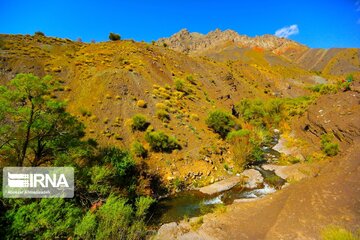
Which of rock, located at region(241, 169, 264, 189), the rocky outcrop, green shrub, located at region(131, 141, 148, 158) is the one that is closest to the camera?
rock, located at region(241, 169, 264, 189)

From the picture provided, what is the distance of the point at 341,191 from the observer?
16.6 m

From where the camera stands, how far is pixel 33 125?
12867 mm

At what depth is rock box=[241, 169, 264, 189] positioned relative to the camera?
21156 mm

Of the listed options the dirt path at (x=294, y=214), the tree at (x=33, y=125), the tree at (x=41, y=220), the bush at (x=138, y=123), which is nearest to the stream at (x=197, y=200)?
the dirt path at (x=294, y=214)

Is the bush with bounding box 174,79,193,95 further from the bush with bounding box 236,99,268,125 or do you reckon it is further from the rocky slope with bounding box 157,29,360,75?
the rocky slope with bounding box 157,29,360,75

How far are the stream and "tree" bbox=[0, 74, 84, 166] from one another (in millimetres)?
8084

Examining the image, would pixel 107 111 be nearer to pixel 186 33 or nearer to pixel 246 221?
pixel 246 221

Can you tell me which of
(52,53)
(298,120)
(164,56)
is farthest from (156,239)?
(164,56)

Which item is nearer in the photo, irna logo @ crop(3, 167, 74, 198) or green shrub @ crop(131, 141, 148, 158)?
irna logo @ crop(3, 167, 74, 198)

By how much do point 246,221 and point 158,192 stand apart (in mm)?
8220

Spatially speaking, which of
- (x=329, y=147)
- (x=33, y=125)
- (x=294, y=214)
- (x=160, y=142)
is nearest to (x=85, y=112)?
(x=160, y=142)

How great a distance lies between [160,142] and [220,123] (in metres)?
10.0

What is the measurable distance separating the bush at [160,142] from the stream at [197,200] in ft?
19.7

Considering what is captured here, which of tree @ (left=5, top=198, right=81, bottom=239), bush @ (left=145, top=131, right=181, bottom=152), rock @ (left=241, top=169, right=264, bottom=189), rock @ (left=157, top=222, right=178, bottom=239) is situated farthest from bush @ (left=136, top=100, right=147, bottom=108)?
tree @ (left=5, top=198, right=81, bottom=239)
